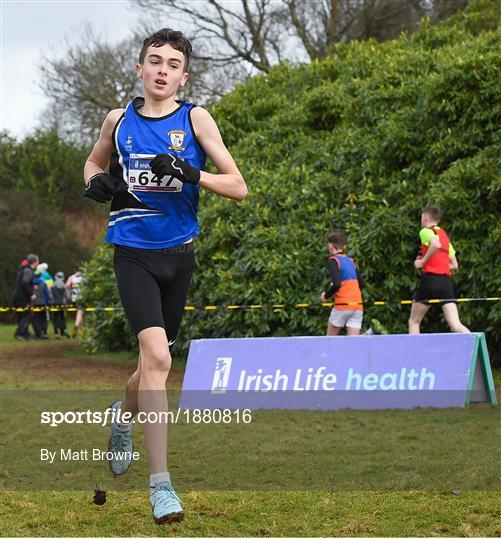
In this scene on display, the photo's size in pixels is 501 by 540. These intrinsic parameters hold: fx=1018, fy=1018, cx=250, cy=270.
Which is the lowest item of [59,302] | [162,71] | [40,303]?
[59,302]

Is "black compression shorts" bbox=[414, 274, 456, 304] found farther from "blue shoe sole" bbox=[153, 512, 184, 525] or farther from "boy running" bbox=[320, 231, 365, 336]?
"blue shoe sole" bbox=[153, 512, 184, 525]

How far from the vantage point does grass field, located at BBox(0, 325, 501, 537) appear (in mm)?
5375

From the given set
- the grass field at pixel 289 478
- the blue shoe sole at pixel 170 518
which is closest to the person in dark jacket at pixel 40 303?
the grass field at pixel 289 478

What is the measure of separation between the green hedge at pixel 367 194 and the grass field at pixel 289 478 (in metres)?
4.19

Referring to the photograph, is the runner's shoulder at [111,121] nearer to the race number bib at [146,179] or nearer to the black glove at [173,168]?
the race number bib at [146,179]

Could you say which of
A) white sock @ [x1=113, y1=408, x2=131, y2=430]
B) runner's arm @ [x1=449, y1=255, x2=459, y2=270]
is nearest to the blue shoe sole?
white sock @ [x1=113, y1=408, x2=131, y2=430]

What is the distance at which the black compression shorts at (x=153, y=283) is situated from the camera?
17.7 ft

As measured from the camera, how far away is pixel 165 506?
493cm

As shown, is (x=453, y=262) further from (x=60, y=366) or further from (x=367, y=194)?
(x=60, y=366)

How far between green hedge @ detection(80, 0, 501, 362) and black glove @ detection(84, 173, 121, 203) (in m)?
8.00

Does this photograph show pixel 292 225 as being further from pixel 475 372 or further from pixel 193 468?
pixel 193 468

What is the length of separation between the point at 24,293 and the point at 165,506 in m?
19.0

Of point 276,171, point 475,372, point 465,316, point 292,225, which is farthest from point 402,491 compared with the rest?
point 276,171

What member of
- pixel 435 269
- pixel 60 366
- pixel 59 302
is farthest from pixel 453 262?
pixel 59 302
